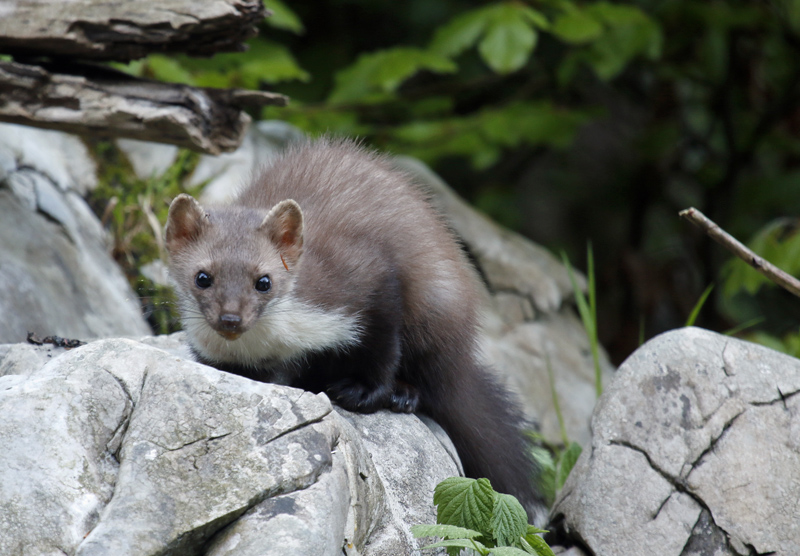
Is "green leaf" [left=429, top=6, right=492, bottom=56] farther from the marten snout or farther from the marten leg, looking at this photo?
the marten snout

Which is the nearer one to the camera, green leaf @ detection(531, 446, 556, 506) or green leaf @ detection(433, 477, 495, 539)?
green leaf @ detection(433, 477, 495, 539)

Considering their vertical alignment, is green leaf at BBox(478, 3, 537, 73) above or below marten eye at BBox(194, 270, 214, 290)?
above

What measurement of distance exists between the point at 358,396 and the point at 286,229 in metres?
0.70

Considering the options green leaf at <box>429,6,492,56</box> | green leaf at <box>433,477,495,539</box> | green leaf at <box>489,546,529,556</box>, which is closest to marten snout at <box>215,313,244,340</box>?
green leaf at <box>433,477,495,539</box>

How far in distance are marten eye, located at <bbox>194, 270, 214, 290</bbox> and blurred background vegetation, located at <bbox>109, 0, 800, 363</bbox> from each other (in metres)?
2.35

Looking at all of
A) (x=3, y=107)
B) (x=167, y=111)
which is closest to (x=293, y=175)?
(x=167, y=111)

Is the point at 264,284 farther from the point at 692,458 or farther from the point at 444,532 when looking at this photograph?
the point at 692,458

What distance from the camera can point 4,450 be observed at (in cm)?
206

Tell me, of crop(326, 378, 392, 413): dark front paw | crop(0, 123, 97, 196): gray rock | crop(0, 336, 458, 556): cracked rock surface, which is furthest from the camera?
crop(0, 123, 97, 196): gray rock

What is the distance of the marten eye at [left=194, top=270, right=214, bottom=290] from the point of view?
295cm

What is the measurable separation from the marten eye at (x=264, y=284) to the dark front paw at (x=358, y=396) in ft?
1.57

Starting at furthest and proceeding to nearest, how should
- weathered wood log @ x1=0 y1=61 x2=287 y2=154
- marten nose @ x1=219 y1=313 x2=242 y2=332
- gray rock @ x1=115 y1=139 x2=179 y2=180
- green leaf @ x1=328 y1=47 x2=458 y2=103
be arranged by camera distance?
gray rock @ x1=115 y1=139 x2=179 y2=180 → green leaf @ x1=328 y1=47 x2=458 y2=103 → weathered wood log @ x1=0 y1=61 x2=287 y2=154 → marten nose @ x1=219 y1=313 x2=242 y2=332

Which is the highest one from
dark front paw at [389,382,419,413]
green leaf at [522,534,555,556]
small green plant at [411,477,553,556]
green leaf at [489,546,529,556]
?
green leaf at [489,546,529,556]

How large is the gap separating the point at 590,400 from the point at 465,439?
2302mm
